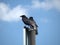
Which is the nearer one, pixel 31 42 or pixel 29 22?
pixel 31 42

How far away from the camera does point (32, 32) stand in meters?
2.19

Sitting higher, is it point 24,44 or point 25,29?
point 25,29

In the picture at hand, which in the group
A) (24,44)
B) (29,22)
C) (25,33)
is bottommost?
(24,44)

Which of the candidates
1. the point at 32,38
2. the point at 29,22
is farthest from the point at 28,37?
the point at 29,22

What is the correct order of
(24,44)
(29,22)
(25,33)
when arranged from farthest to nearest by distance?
(29,22) < (25,33) < (24,44)

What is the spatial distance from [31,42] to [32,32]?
18cm

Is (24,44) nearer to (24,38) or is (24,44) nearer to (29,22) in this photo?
(24,38)

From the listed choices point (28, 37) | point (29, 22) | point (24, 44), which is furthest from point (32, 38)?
point (29, 22)

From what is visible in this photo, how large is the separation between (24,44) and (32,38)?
0.22m

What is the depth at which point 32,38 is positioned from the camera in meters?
2.14

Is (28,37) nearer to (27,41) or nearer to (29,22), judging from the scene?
(27,41)

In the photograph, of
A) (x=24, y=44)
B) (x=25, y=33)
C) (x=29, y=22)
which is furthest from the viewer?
(x=29, y=22)

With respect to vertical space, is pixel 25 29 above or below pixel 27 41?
above

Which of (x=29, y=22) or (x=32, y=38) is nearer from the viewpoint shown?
(x=32, y=38)
